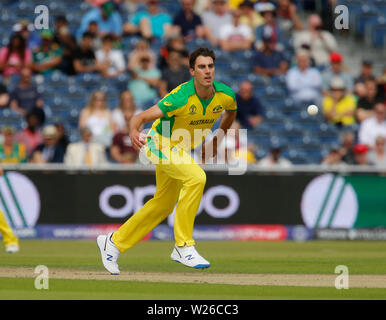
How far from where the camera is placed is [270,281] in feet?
32.6

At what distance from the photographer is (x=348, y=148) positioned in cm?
1784

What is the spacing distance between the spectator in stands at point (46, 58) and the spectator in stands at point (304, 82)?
5.28 metres

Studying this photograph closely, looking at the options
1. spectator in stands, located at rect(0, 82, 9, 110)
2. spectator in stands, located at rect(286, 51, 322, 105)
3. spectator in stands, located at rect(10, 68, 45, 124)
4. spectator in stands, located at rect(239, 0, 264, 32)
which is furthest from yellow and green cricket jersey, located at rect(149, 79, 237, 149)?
spectator in stands, located at rect(239, 0, 264, 32)

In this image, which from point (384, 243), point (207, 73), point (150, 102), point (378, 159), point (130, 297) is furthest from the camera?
point (150, 102)

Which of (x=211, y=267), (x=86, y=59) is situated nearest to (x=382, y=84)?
(x=86, y=59)

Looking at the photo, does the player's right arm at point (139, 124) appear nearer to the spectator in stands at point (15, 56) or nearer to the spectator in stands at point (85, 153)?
the spectator in stands at point (85, 153)

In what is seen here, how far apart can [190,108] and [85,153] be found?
784 cm

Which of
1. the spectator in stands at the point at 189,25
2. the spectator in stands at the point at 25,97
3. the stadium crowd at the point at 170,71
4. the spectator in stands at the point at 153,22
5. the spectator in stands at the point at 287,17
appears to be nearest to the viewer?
the stadium crowd at the point at 170,71

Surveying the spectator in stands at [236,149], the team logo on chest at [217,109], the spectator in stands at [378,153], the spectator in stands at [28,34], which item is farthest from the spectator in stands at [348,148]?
the team logo on chest at [217,109]

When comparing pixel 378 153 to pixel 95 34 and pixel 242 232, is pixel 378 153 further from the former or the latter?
pixel 95 34

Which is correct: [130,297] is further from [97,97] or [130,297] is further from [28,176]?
[97,97]

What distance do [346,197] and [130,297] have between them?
9106mm

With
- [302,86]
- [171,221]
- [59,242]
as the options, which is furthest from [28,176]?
[302,86]

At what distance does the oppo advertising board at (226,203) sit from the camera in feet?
55.0
